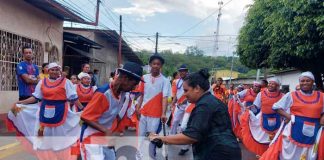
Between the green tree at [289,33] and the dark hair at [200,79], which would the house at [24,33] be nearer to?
the green tree at [289,33]

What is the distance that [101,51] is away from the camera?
98.5 feet

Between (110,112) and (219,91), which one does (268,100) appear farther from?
(219,91)

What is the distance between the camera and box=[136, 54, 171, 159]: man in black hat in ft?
22.3

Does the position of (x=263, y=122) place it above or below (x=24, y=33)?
below

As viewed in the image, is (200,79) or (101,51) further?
(101,51)

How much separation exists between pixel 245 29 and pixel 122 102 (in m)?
13.9

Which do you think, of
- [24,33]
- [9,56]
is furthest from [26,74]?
[24,33]

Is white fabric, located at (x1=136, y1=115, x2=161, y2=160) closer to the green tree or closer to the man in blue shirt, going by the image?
the man in blue shirt

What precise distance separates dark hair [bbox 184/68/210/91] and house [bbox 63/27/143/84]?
55.3ft

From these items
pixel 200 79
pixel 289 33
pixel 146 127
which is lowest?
pixel 146 127

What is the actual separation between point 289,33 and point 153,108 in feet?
22.7

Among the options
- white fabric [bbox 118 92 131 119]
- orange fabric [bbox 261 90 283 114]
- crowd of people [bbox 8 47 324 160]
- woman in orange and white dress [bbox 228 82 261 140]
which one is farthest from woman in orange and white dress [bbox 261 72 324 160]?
woman in orange and white dress [bbox 228 82 261 140]

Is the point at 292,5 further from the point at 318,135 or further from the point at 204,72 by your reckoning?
the point at 204,72

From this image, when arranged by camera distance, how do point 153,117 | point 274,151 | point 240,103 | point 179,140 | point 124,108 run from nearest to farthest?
point 179,140, point 124,108, point 274,151, point 153,117, point 240,103
